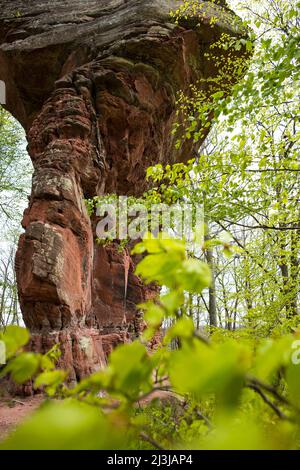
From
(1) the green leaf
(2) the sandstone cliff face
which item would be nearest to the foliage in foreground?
(1) the green leaf

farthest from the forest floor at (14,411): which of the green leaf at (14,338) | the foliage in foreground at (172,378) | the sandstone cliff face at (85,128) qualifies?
the foliage in foreground at (172,378)

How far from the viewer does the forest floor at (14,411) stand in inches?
193

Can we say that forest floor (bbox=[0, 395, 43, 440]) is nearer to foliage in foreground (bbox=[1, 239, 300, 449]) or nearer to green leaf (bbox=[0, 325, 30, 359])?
green leaf (bbox=[0, 325, 30, 359])

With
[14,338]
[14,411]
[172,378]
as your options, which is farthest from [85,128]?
[172,378]

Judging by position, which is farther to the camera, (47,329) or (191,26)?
(191,26)

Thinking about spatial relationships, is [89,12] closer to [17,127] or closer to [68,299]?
[17,127]

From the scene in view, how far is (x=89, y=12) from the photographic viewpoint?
41.3ft

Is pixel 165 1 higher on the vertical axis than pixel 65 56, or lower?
higher


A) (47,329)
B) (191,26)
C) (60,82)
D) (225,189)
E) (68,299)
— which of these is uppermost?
(191,26)

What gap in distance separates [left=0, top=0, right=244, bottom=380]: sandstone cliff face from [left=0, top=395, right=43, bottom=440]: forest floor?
1.01 metres

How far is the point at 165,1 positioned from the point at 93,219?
8781 millimetres

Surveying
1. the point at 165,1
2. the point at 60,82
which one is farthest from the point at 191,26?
the point at 60,82

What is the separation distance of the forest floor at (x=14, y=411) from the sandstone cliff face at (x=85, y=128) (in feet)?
3.30

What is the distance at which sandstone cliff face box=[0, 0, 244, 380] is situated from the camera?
7258 mm
